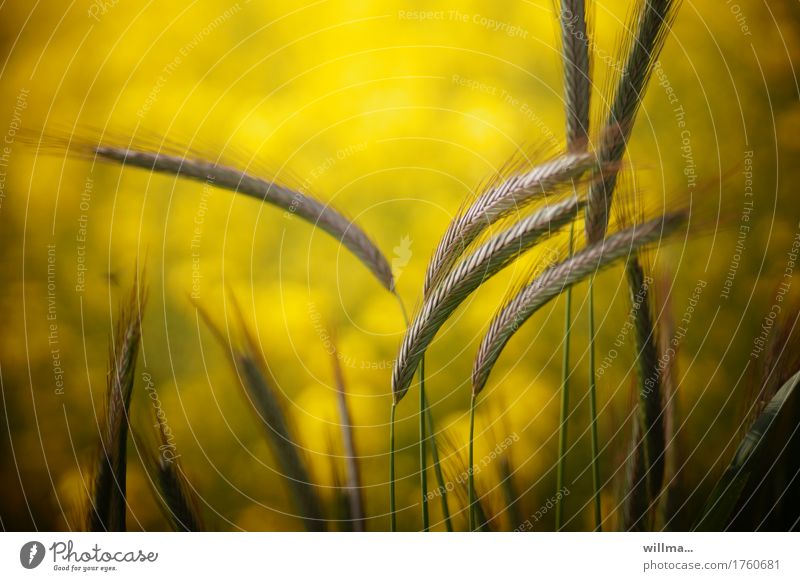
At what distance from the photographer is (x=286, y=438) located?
92cm

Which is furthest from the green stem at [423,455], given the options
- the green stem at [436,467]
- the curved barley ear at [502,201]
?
the curved barley ear at [502,201]

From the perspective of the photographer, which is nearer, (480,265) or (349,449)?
(480,265)

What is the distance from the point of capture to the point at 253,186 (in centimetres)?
87

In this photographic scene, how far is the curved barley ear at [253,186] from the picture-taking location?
0.87m

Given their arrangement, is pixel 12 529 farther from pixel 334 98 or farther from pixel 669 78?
pixel 669 78

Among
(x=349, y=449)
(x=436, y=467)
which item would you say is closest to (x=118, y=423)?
(x=349, y=449)

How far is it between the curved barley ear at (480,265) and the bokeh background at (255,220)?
97 mm

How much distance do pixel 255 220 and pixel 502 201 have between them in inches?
13.1

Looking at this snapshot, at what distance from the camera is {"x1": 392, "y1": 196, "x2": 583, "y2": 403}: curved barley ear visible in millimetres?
799

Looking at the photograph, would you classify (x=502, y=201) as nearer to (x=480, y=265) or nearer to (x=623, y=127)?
(x=480, y=265)

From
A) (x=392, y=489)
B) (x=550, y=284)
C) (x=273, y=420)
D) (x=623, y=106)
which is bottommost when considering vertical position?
(x=392, y=489)

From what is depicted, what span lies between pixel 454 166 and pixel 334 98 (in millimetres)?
186
